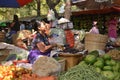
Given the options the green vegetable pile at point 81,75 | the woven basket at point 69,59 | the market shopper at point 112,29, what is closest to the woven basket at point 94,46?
the woven basket at point 69,59

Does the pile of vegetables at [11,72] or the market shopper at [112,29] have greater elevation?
the pile of vegetables at [11,72]

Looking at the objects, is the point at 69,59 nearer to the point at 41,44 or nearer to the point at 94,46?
the point at 41,44

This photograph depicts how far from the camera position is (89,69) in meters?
4.97

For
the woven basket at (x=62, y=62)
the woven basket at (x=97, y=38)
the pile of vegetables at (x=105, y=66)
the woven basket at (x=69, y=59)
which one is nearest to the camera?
the pile of vegetables at (x=105, y=66)

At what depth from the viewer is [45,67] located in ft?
18.7

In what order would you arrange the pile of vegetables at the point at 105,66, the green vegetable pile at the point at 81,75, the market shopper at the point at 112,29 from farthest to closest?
the market shopper at the point at 112,29 < the pile of vegetables at the point at 105,66 < the green vegetable pile at the point at 81,75

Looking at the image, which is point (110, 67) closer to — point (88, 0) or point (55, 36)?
point (55, 36)

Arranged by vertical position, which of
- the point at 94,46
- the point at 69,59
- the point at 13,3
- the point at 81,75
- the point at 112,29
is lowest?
the point at 112,29

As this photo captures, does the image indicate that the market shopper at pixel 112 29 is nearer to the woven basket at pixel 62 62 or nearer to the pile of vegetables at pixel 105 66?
the woven basket at pixel 62 62

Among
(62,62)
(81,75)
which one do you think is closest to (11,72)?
(62,62)

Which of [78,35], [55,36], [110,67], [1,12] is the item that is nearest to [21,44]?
[55,36]

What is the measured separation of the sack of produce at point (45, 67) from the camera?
219 inches

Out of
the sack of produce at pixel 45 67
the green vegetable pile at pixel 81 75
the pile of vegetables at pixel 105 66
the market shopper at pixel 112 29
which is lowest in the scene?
the market shopper at pixel 112 29

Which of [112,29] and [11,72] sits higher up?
[11,72]
